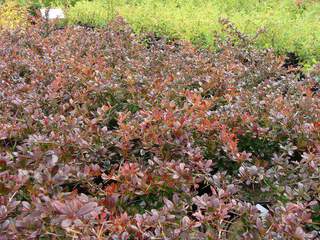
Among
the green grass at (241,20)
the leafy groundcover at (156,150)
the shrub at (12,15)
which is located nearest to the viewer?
the leafy groundcover at (156,150)

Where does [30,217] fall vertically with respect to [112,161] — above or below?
above

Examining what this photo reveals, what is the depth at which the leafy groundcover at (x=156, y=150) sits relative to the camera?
1.75 m

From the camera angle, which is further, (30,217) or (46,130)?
(46,130)

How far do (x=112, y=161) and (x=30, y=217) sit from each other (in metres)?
0.83

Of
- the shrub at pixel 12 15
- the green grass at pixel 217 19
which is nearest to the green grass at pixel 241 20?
the green grass at pixel 217 19

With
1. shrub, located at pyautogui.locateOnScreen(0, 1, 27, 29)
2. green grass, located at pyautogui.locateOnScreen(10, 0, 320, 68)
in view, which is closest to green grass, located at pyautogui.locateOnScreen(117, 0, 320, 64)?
green grass, located at pyautogui.locateOnScreen(10, 0, 320, 68)

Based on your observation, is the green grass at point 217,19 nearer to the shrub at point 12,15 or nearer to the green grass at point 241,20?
the green grass at point 241,20

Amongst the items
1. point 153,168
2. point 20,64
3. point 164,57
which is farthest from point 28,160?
point 164,57

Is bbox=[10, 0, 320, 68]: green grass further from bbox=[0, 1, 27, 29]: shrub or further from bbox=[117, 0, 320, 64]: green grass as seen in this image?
bbox=[0, 1, 27, 29]: shrub

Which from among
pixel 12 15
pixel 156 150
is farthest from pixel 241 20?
pixel 156 150

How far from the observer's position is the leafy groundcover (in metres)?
1.75

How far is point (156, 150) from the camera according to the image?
235 cm

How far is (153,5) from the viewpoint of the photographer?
7070 millimetres

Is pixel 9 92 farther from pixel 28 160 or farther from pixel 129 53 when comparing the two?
pixel 129 53
